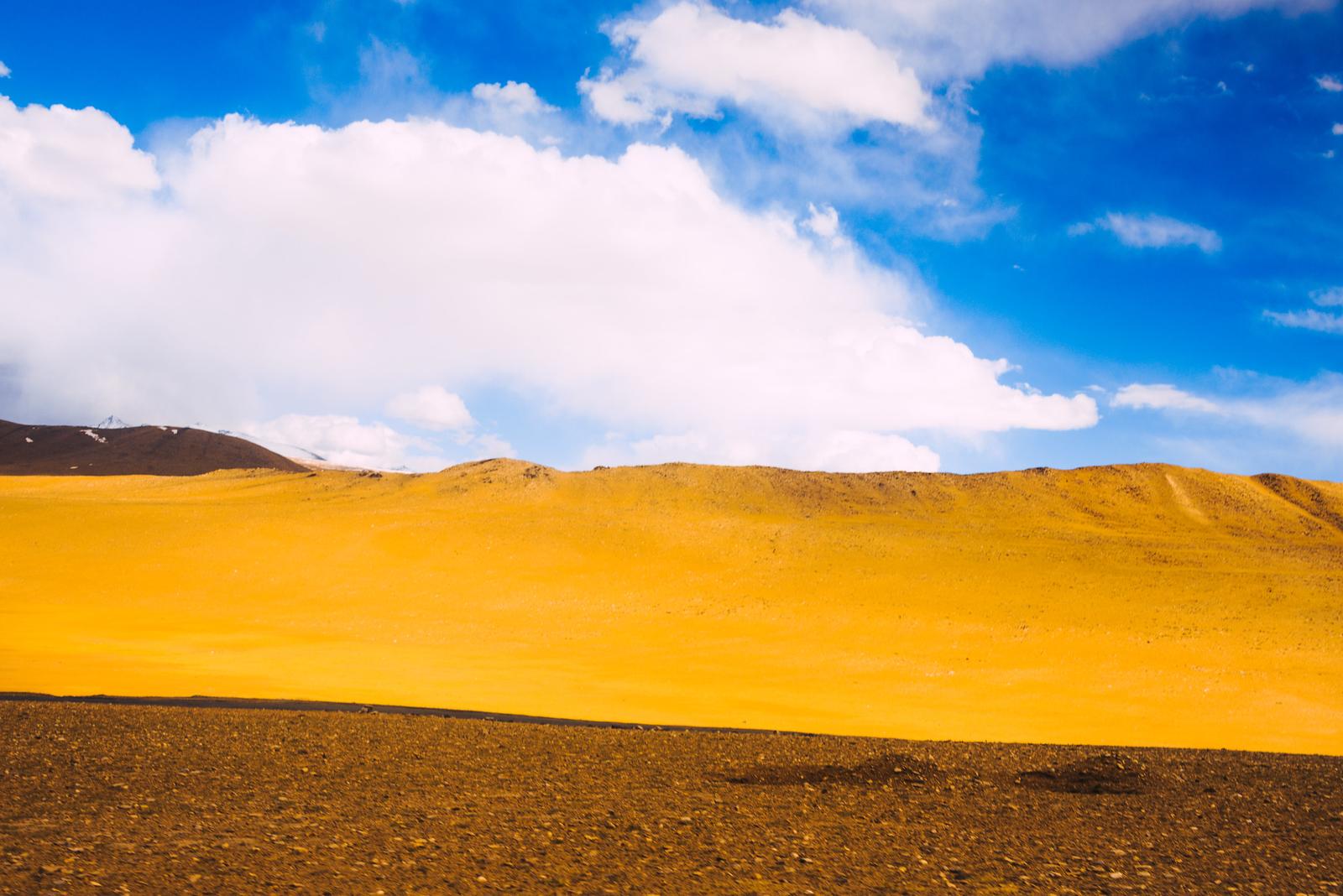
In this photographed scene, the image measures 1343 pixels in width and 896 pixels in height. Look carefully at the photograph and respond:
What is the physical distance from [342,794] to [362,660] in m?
19.9

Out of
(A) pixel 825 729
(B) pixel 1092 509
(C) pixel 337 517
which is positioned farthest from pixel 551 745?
(B) pixel 1092 509

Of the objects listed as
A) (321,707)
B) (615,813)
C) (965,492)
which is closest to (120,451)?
(965,492)

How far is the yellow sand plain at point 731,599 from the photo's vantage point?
920 inches

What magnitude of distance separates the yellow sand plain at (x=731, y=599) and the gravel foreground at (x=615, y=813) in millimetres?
7486

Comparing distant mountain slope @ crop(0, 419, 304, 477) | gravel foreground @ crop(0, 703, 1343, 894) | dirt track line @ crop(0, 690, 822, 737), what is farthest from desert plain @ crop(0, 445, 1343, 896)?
distant mountain slope @ crop(0, 419, 304, 477)

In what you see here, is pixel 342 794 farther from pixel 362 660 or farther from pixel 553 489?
pixel 553 489

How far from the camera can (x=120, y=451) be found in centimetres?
15462

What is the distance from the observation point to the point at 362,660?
28.1 meters

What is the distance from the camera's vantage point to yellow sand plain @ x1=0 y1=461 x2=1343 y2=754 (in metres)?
23.4

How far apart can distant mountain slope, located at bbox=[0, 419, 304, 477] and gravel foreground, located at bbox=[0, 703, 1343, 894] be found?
470ft

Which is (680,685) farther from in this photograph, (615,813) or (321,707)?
(615,813)

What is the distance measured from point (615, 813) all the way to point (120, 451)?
176 meters

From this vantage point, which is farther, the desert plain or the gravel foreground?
the desert plain

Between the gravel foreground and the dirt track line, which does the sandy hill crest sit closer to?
the dirt track line
